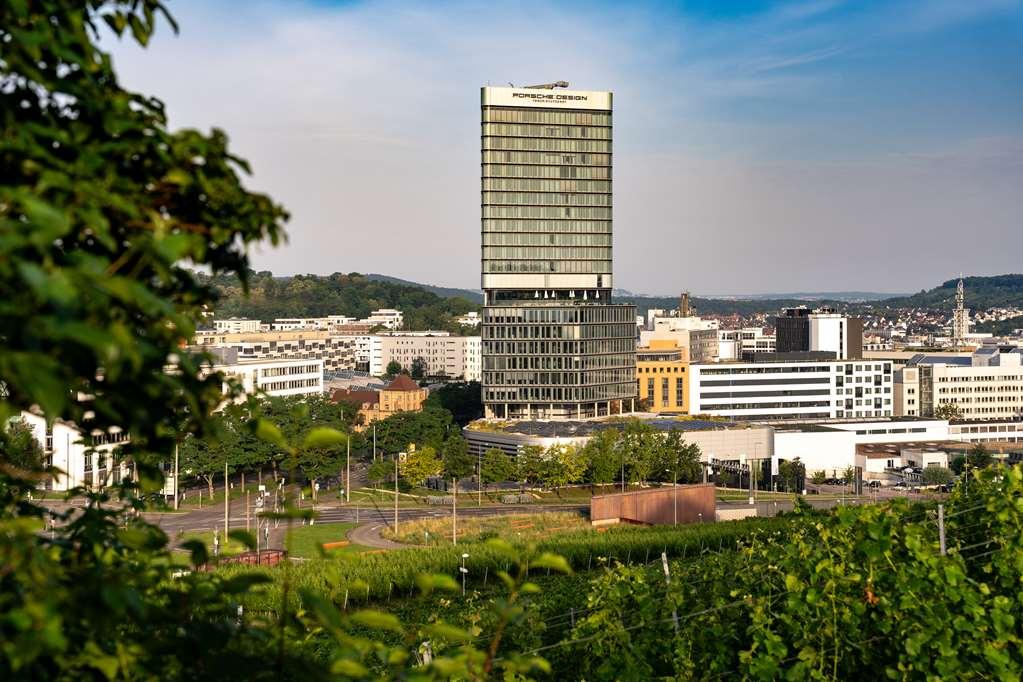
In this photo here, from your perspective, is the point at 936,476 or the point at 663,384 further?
the point at 663,384

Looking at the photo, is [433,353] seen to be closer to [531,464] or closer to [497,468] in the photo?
[497,468]

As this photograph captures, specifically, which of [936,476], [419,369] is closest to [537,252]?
[936,476]

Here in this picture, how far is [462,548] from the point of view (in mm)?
41562

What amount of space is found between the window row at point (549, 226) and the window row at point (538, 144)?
6.01 meters

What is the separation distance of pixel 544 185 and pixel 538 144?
11.3 feet

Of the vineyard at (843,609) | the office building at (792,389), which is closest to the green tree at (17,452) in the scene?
the vineyard at (843,609)

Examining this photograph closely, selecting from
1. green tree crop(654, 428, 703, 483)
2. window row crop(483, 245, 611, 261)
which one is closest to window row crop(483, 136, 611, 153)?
window row crop(483, 245, 611, 261)

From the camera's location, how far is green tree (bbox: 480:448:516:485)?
72250 mm

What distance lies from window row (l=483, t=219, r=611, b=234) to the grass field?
3664cm

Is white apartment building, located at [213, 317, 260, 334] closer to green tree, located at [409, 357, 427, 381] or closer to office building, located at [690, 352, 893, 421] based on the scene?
green tree, located at [409, 357, 427, 381]

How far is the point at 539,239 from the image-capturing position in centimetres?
9194

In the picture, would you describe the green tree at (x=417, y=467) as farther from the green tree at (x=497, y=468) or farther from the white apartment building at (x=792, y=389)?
the white apartment building at (x=792, y=389)

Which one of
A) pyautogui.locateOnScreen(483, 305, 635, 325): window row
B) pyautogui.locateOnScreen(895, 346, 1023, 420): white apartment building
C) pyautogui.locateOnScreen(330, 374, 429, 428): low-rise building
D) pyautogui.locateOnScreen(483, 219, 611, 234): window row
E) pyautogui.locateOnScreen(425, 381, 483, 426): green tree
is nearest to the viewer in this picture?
pyautogui.locateOnScreen(483, 305, 635, 325): window row

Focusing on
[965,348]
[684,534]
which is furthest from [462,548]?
[965,348]
